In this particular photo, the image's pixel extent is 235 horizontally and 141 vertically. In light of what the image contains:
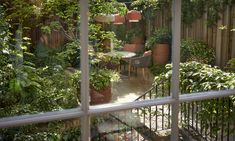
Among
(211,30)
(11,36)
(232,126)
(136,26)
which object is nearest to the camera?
(232,126)

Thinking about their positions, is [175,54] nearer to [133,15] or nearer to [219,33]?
[133,15]

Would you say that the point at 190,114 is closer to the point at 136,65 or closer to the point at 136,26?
the point at 136,65

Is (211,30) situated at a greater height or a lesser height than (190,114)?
greater

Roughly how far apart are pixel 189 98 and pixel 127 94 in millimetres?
1183

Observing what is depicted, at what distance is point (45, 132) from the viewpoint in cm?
250

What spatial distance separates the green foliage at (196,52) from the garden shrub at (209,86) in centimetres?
151

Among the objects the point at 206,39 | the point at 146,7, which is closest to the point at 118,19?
the point at 146,7

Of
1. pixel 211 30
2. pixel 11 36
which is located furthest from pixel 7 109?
pixel 211 30

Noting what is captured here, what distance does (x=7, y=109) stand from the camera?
8.76 feet

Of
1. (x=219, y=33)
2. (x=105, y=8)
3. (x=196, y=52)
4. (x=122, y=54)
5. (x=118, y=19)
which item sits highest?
(x=105, y=8)

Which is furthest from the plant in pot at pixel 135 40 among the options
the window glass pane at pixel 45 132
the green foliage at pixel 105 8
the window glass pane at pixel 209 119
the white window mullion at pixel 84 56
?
the white window mullion at pixel 84 56

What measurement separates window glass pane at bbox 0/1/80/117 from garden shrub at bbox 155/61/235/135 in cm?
94

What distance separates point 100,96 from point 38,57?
→ 2.37 ft

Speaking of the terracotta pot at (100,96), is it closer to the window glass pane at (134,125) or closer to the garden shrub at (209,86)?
the window glass pane at (134,125)
